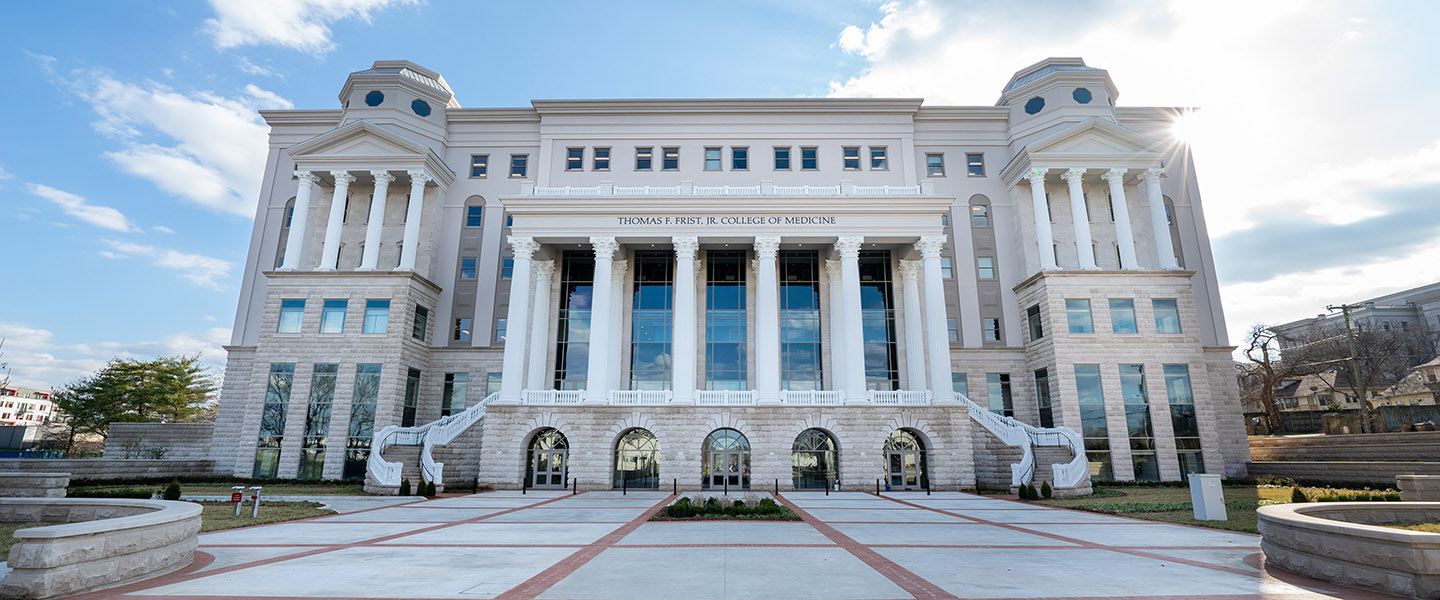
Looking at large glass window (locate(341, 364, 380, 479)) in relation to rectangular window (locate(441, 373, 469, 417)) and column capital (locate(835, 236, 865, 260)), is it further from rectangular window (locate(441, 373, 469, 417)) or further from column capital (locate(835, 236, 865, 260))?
column capital (locate(835, 236, 865, 260))

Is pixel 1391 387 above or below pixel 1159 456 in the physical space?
above

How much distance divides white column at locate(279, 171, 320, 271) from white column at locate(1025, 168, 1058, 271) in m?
44.6

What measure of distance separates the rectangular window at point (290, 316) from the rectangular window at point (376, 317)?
365 centimetres

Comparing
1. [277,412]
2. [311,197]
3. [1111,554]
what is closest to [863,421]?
[1111,554]

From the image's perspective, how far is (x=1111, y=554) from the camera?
12.4 m

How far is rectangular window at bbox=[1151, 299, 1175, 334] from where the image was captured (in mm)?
37250

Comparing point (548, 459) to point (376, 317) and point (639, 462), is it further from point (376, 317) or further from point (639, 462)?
point (376, 317)

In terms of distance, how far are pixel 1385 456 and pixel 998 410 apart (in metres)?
17.1

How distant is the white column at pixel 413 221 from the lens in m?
39.0

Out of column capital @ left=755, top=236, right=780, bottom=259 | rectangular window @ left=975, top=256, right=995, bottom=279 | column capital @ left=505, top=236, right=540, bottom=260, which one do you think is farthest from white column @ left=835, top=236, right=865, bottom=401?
column capital @ left=505, top=236, right=540, bottom=260

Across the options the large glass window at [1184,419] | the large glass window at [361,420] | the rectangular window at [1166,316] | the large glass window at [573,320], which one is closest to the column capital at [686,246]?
the large glass window at [573,320]

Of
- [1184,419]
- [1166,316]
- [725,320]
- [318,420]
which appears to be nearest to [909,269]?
→ [725,320]

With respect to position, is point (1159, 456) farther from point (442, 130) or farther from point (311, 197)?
point (311, 197)

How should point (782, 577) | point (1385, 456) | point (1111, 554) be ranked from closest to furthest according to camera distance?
1. point (782, 577)
2. point (1111, 554)
3. point (1385, 456)
